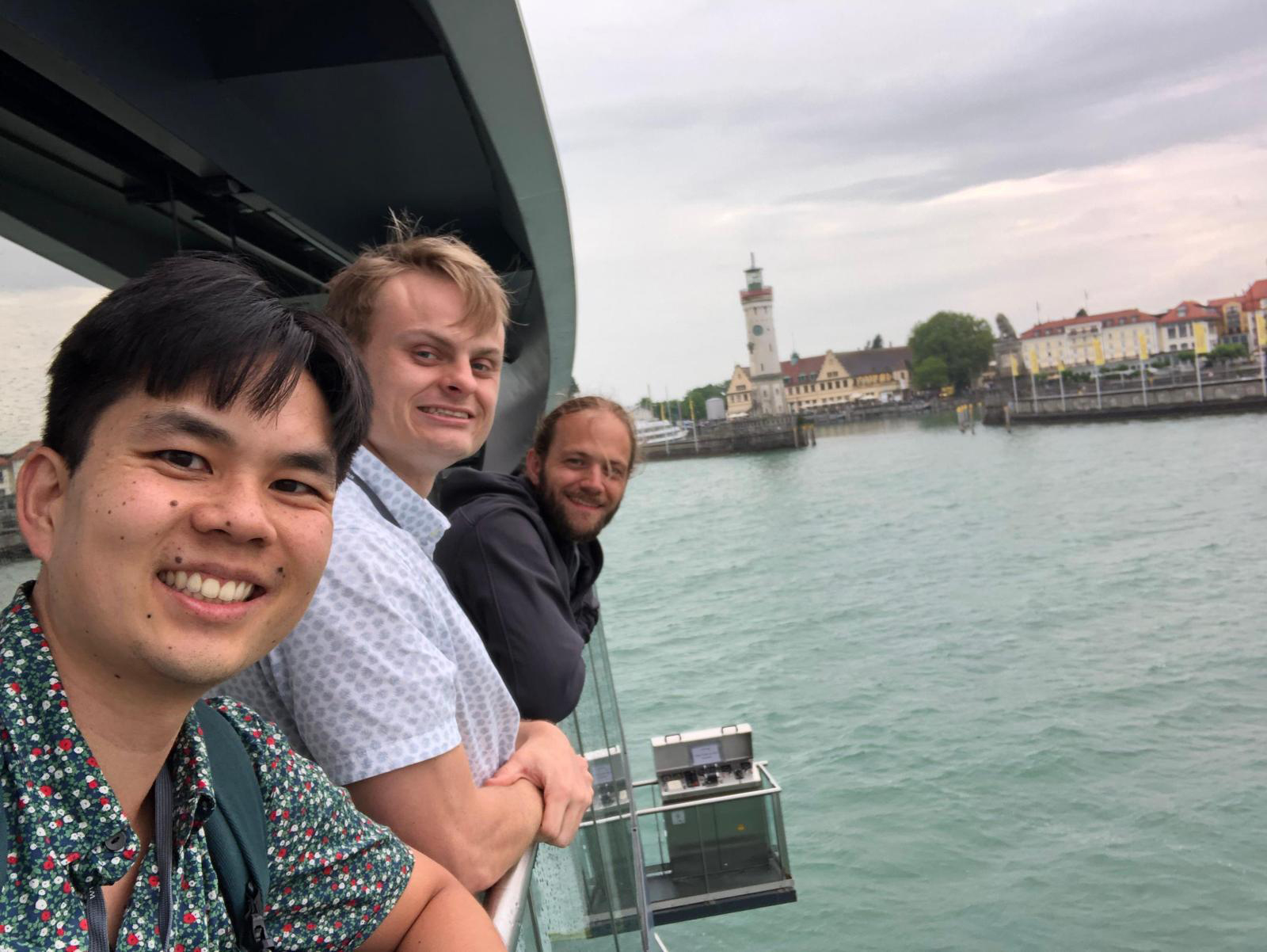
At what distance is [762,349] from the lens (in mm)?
87188

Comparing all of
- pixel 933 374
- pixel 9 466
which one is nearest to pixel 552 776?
pixel 9 466

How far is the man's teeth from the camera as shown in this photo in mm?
816

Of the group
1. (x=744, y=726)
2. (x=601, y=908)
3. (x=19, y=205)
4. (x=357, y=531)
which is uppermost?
(x=19, y=205)

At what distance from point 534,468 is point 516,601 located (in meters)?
0.65

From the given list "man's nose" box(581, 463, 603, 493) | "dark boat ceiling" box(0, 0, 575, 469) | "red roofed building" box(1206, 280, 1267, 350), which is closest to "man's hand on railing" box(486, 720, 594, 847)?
"man's nose" box(581, 463, 603, 493)

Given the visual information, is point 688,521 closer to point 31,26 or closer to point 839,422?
point 31,26

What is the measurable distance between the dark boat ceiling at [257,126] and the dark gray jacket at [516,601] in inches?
29.5

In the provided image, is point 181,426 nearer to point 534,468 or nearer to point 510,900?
point 510,900

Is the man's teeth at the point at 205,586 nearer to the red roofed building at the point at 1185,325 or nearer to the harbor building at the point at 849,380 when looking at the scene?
the harbor building at the point at 849,380

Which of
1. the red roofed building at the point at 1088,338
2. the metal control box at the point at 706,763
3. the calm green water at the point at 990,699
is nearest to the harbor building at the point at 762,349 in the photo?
the red roofed building at the point at 1088,338

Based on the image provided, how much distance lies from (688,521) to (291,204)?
40.3 m

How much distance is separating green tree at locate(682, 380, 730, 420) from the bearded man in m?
101

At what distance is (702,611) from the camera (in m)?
25.8

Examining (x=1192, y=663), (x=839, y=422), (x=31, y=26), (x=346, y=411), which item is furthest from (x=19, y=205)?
(x=839, y=422)
